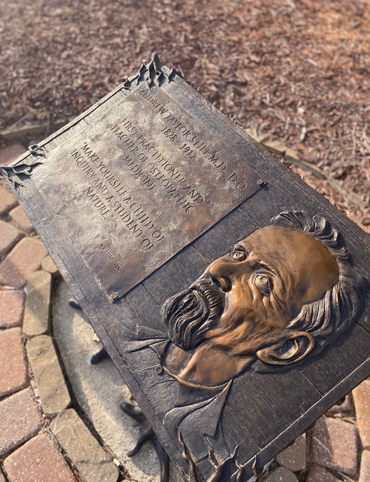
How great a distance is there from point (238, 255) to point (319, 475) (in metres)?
1.23

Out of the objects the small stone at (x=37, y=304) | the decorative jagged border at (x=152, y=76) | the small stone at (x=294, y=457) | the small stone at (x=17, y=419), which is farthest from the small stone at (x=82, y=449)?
the decorative jagged border at (x=152, y=76)

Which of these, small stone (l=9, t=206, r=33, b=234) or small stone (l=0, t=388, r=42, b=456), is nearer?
small stone (l=0, t=388, r=42, b=456)

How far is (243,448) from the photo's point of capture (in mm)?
1559

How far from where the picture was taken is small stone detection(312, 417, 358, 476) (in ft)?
7.18

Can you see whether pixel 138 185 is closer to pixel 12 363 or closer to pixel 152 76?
pixel 152 76

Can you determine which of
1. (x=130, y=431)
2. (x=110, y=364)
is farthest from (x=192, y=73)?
(x=130, y=431)

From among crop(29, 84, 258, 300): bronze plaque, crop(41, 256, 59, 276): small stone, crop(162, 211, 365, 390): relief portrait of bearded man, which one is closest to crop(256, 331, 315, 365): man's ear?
crop(162, 211, 365, 390): relief portrait of bearded man

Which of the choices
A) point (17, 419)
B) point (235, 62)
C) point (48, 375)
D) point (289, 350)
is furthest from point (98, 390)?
point (235, 62)

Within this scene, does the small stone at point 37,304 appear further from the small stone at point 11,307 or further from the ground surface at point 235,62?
the ground surface at point 235,62

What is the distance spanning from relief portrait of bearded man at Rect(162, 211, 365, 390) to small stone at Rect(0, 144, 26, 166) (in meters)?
2.48

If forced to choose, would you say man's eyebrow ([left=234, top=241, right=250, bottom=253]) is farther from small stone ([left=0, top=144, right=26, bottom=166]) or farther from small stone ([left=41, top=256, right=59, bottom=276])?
small stone ([left=0, top=144, right=26, bottom=166])

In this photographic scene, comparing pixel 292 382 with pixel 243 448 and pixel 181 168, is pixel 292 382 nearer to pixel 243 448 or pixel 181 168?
pixel 243 448

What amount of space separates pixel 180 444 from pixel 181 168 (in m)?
1.29

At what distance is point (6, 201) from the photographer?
3387 mm
